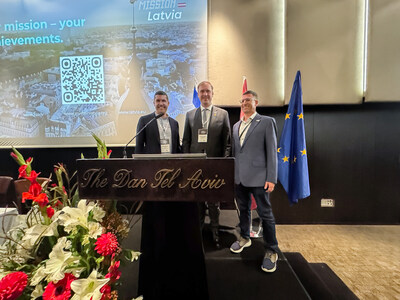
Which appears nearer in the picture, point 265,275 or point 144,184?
point 144,184

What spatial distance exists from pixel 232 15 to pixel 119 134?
226 cm

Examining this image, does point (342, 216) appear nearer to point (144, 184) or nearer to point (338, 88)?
point (338, 88)

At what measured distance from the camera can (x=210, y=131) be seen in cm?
192

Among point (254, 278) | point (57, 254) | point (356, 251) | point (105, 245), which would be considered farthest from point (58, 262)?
point (356, 251)

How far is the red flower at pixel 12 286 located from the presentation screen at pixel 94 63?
2649mm

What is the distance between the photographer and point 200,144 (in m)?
1.91

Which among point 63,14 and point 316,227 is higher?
point 63,14

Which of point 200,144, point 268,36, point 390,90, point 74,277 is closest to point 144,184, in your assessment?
A: point 74,277

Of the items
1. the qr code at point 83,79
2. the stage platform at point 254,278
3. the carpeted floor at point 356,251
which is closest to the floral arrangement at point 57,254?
the stage platform at point 254,278

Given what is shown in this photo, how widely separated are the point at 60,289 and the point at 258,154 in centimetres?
140

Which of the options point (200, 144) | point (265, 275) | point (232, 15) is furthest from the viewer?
point (232, 15)

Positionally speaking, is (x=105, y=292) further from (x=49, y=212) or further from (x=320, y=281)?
(x=320, y=281)

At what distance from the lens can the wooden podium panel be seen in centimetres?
73

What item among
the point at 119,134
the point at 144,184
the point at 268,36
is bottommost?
the point at 144,184
